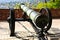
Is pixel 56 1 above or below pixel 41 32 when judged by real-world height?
below

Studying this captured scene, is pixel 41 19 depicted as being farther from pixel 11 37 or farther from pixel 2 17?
pixel 2 17

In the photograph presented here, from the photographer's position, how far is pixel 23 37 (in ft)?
16.6

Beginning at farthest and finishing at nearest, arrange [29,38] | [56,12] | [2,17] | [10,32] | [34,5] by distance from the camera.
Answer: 1. [34,5]
2. [56,12]
3. [2,17]
4. [10,32]
5. [29,38]

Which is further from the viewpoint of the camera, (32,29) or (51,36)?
(32,29)

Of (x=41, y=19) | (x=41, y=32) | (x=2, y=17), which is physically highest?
(x=41, y=19)

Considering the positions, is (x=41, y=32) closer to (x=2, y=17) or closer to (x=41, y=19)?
(x=41, y=19)

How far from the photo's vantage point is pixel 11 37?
5.12m

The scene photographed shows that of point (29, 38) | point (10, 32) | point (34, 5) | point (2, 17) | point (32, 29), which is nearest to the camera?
point (29, 38)

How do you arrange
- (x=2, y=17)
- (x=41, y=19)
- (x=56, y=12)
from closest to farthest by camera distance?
(x=41, y=19), (x=2, y=17), (x=56, y=12)

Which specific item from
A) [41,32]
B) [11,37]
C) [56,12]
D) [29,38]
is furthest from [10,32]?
[56,12]

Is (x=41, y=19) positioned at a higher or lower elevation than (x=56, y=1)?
higher

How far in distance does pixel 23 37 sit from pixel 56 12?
10.8 feet

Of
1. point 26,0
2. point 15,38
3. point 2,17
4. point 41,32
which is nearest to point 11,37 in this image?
point 15,38

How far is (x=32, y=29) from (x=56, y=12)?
250 centimetres
